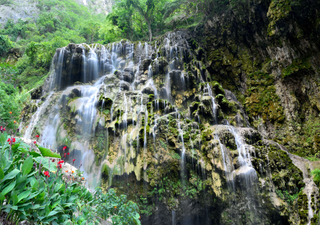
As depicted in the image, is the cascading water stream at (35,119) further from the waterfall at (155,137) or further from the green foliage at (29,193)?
the green foliage at (29,193)

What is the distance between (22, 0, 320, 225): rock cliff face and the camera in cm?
761

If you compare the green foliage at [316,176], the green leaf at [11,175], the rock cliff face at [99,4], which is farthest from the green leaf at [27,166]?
the rock cliff face at [99,4]

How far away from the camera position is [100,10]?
5184cm

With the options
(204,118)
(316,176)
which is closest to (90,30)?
(204,118)

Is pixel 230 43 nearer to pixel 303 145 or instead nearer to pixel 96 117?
pixel 303 145

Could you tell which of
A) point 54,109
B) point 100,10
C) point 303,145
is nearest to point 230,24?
point 303,145

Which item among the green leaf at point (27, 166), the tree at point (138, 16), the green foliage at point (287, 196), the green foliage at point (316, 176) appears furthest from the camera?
the tree at point (138, 16)

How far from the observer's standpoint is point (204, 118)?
10.9 m

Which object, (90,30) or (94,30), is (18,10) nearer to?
(90,30)

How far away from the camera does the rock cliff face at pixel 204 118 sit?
7613 mm

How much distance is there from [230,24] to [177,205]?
53.7ft

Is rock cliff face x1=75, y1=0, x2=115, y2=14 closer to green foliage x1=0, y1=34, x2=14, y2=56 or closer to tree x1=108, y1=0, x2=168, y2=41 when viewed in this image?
tree x1=108, y1=0, x2=168, y2=41

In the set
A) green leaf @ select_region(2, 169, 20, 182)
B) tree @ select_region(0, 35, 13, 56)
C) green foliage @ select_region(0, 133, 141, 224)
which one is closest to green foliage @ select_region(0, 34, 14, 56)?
tree @ select_region(0, 35, 13, 56)

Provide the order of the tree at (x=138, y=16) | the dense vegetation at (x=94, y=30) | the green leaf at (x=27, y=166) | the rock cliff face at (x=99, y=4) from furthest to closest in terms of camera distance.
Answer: the rock cliff face at (x=99, y=4) < the tree at (x=138, y=16) < the dense vegetation at (x=94, y=30) < the green leaf at (x=27, y=166)
